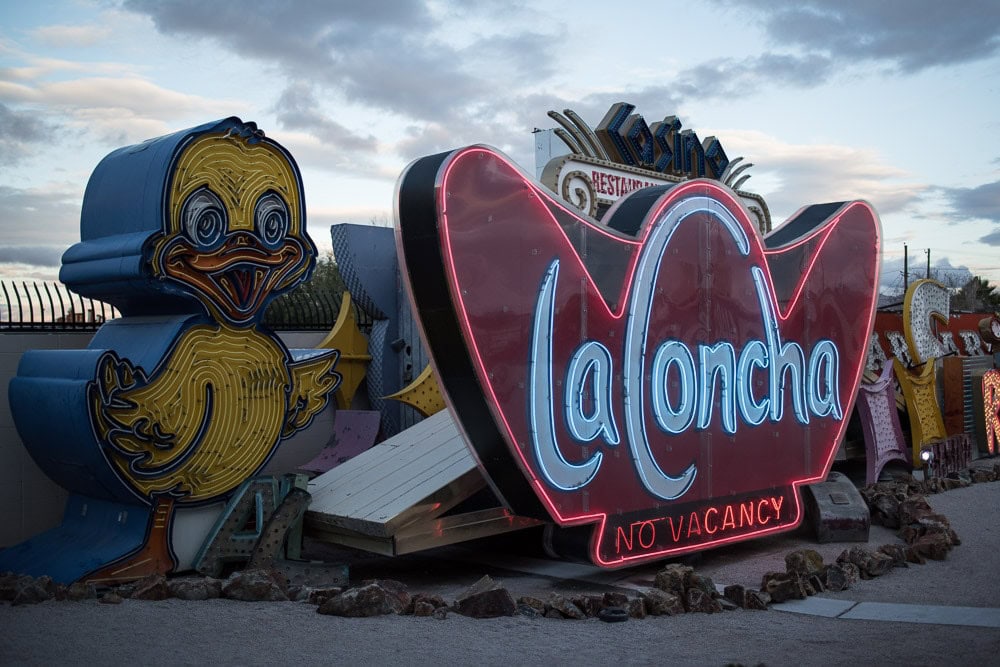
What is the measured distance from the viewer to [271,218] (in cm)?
941

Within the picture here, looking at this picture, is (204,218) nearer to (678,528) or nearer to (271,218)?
(271,218)

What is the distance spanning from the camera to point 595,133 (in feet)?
46.8

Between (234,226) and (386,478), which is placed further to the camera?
(386,478)

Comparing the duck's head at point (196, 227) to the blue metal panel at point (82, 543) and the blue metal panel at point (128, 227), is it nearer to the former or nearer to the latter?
the blue metal panel at point (128, 227)

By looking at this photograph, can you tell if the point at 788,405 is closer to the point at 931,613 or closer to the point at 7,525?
the point at 931,613

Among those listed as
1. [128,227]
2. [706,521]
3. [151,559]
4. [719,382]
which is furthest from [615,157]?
[151,559]

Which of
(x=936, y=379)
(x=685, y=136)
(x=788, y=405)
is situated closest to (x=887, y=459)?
(x=936, y=379)

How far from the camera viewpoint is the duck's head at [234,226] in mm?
8742

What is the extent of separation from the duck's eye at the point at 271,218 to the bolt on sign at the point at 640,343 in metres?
2.19

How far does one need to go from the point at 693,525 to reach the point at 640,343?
1917 millimetres

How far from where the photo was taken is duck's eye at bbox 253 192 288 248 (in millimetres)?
9312

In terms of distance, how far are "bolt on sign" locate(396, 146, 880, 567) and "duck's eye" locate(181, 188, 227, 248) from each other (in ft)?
7.31

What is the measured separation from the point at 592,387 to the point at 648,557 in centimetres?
170

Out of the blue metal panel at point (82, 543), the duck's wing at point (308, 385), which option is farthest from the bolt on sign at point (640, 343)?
the blue metal panel at point (82, 543)
